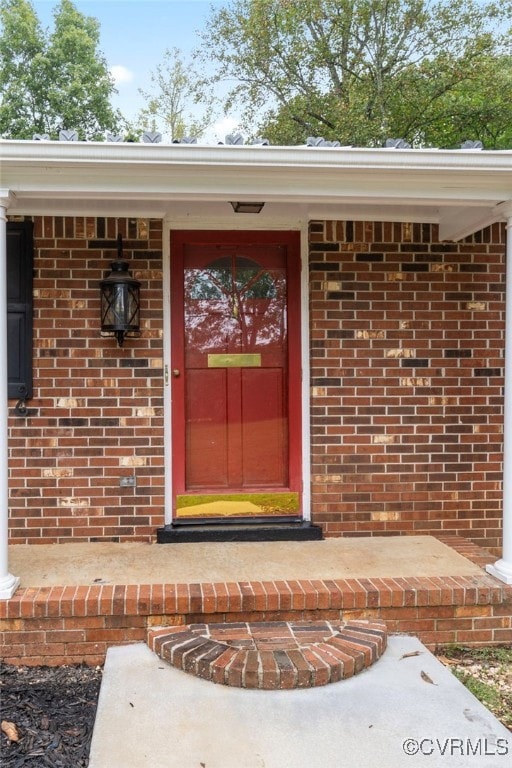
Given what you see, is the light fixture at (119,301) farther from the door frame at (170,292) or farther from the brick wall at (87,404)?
the door frame at (170,292)

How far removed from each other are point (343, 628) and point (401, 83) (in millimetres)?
11395

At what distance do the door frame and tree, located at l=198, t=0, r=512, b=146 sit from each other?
312 inches

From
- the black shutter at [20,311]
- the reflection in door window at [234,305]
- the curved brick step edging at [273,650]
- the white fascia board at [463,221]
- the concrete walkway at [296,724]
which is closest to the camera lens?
the concrete walkway at [296,724]

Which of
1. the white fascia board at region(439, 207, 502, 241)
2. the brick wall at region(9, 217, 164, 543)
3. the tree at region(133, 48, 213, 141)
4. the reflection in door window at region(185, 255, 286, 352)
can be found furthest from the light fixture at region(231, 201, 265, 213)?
the tree at region(133, 48, 213, 141)

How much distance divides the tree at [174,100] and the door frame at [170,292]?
11.8 metres

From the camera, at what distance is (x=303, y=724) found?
2.11m

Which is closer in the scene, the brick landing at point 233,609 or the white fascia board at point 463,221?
the brick landing at point 233,609

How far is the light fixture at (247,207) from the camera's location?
3182mm

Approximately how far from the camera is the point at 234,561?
3189mm

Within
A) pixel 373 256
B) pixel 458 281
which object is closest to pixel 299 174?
pixel 373 256

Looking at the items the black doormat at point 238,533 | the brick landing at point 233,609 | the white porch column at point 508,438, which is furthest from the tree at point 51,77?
the brick landing at point 233,609

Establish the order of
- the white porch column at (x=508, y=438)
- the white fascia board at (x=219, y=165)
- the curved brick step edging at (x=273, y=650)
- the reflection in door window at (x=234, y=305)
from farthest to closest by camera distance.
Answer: the reflection in door window at (x=234, y=305)
the white porch column at (x=508, y=438)
the white fascia board at (x=219, y=165)
the curved brick step edging at (x=273, y=650)

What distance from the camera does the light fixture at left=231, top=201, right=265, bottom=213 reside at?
3.18 metres

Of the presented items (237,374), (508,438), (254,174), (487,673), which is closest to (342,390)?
(237,374)
